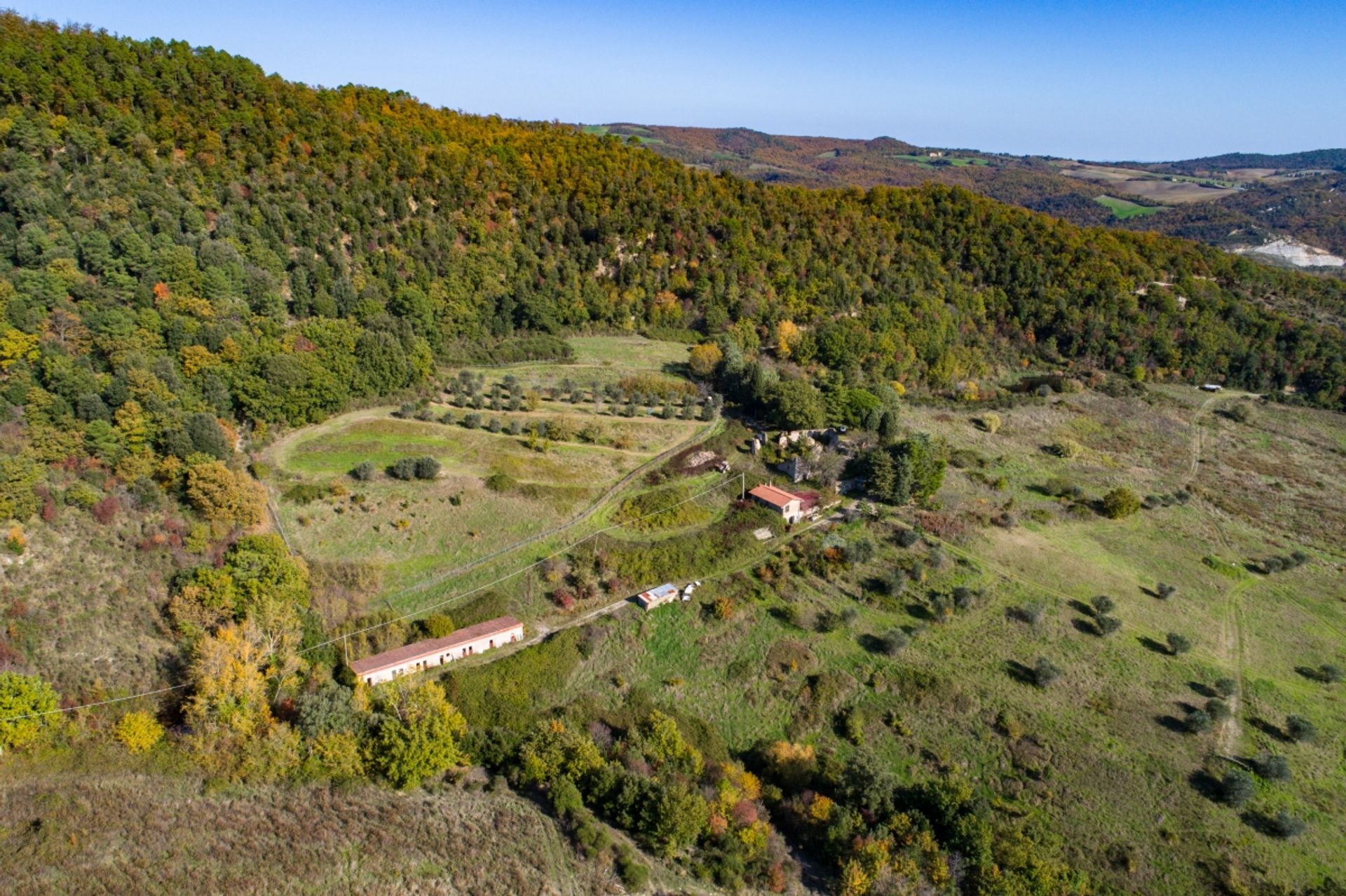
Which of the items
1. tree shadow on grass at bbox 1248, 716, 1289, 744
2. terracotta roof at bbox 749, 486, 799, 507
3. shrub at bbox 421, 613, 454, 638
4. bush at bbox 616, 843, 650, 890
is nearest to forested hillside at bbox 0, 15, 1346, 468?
shrub at bbox 421, 613, 454, 638

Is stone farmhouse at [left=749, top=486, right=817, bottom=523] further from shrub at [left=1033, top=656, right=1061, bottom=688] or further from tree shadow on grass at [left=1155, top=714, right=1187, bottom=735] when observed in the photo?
tree shadow on grass at [left=1155, top=714, right=1187, bottom=735]

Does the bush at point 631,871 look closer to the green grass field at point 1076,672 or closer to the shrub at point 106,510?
the green grass field at point 1076,672

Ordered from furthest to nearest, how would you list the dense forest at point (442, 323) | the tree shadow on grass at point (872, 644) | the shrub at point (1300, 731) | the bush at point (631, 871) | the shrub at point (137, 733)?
the tree shadow on grass at point (872, 644)
the shrub at point (1300, 731)
the dense forest at point (442, 323)
the shrub at point (137, 733)
the bush at point (631, 871)

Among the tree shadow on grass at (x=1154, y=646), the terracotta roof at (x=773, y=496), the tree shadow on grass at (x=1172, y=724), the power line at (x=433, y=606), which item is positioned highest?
the terracotta roof at (x=773, y=496)

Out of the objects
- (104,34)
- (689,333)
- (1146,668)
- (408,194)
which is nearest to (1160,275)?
(689,333)

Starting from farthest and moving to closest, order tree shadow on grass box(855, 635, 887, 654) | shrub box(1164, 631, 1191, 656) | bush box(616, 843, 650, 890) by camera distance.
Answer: shrub box(1164, 631, 1191, 656)
tree shadow on grass box(855, 635, 887, 654)
bush box(616, 843, 650, 890)

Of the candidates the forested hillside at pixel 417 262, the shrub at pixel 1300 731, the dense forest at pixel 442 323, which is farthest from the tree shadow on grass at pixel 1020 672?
the forested hillside at pixel 417 262
